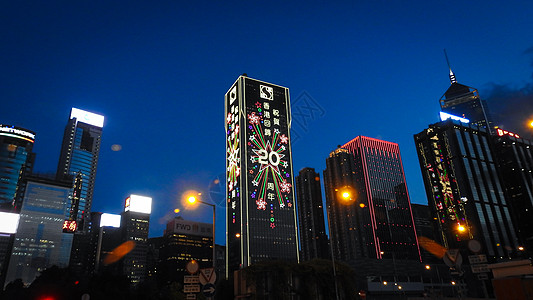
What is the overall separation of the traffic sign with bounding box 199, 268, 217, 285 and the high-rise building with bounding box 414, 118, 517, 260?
5875 inches

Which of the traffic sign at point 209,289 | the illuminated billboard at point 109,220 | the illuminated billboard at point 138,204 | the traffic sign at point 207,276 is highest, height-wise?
the illuminated billboard at point 138,204

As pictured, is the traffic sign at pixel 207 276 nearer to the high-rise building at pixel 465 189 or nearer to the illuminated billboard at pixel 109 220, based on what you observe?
the illuminated billboard at pixel 109 220

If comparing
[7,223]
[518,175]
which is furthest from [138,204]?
[518,175]

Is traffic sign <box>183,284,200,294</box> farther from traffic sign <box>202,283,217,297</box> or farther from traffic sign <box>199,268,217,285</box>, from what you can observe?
traffic sign <box>202,283,217,297</box>

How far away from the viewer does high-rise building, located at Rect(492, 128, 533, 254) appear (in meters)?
162

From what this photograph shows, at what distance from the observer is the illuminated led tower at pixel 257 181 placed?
465 feet

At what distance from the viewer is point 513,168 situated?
174m

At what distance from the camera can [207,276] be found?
18.1 meters

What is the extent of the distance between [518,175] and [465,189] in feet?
128

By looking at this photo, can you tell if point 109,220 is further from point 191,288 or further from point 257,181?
point 191,288

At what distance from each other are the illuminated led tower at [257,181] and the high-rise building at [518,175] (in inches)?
3893

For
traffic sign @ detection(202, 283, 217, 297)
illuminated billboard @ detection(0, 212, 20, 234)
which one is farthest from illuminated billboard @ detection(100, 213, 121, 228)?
traffic sign @ detection(202, 283, 217, 297)

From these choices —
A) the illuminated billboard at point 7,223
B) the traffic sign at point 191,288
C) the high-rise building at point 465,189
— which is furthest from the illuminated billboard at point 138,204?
the traffic sign at point 191,288

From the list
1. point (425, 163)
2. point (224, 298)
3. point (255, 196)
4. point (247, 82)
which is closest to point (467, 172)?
point (425, 163)
